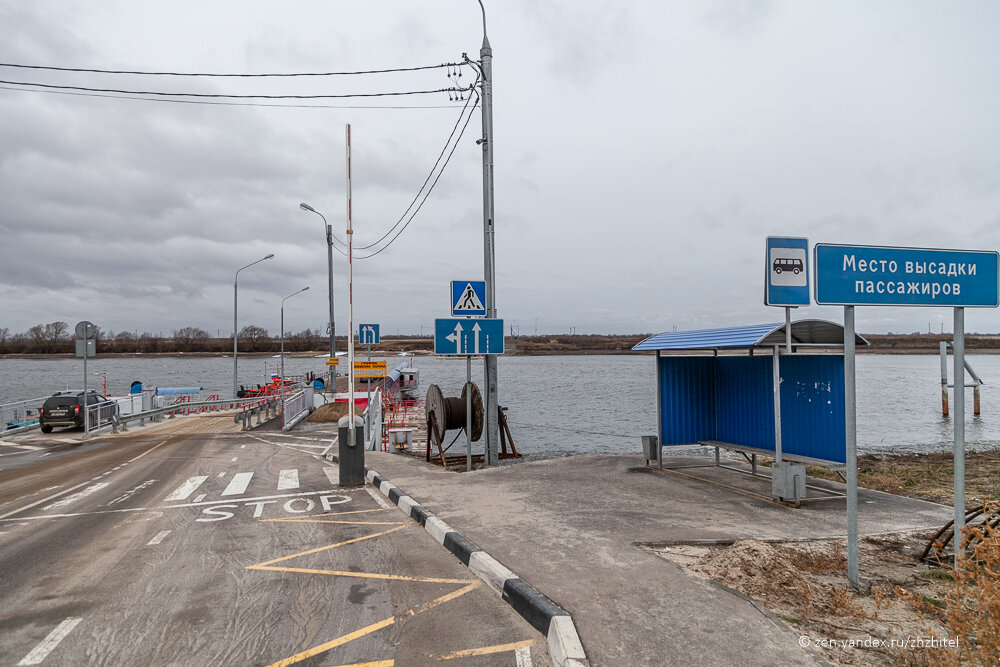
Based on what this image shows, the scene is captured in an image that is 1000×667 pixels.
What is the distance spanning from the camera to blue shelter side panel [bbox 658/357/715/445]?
1198 centimetres

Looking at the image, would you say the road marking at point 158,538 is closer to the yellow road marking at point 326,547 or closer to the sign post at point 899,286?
the yellow road marking at point 326,547

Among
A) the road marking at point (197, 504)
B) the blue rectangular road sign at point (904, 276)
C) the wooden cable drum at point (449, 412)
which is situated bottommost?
the road marking at point (197, 504)

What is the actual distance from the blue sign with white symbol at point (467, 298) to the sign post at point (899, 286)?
787cm

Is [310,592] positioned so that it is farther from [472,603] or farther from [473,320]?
[473,320]

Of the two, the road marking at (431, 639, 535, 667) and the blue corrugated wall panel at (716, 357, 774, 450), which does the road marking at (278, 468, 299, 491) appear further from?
the blue corrugated wall panel at (716, 357, 774, 450)

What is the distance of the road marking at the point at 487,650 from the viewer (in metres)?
4.10

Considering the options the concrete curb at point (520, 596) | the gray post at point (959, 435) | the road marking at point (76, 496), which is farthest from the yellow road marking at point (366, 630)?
the road marking at point (76, 496)

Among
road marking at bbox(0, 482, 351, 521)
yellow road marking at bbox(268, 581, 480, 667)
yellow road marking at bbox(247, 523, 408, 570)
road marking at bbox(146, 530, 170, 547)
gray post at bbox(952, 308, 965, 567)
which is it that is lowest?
road marking at bbox(0, 482, 351, 521)

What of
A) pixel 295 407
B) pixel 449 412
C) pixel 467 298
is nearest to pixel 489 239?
pixel 467 298

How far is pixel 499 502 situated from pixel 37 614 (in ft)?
17.0

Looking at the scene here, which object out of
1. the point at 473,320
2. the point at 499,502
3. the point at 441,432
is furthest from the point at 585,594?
the point at 441,432

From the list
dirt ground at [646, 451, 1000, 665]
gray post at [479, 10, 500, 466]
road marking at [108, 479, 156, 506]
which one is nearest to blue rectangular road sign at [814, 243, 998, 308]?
dirt ground at [646, 451, 1000, 665]

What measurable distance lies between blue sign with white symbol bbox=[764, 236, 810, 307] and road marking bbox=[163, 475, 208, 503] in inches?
383

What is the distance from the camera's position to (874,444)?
1013 inches
